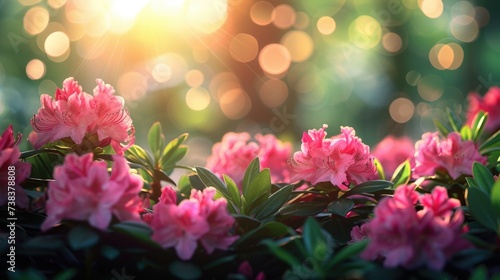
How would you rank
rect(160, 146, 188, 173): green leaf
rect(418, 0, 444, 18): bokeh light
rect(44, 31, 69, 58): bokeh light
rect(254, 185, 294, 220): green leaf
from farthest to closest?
rect(418, 0, 444, 18): bokeh light < rect(44, 31, 69, 58): bokeh light < rect(160, 146, 188, 173): green leaf < rect(254, 185, 294, 220): green leaf

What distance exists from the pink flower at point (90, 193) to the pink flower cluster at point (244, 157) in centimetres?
81

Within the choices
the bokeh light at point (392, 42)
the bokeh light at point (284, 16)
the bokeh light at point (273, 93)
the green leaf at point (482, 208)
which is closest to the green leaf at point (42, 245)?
the green leaf at point (482, 208)

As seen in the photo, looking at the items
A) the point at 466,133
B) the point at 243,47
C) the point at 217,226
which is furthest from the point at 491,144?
the point at 243,47

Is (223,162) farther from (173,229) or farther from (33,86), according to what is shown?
(33,86)

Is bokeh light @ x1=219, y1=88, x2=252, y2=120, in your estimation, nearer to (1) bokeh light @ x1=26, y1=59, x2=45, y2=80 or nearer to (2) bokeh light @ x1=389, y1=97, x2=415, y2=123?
(2) bokeh light @ x1=389, y1=97, x2=415, y2=123

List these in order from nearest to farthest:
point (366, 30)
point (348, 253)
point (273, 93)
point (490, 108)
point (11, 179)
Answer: point (348, 253), point (11, 179), point (490, 108), point (366, 30), point (273, 93)

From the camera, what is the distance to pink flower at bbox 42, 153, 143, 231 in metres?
1.10

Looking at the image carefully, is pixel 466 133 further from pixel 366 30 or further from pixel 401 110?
pixel 401 110

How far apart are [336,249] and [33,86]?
5092 millimetres

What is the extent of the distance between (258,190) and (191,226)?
29 cm

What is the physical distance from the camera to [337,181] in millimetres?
1378

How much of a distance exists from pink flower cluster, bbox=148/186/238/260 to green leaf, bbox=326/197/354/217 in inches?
10.7

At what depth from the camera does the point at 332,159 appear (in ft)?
4.65

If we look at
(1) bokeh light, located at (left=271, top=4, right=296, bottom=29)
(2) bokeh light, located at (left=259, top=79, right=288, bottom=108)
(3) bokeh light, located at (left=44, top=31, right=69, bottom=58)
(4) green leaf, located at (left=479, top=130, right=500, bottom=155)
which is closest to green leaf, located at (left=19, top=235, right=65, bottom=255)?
(4) green leaf, located at (left=479, top=130, right=500, bottom=155)
